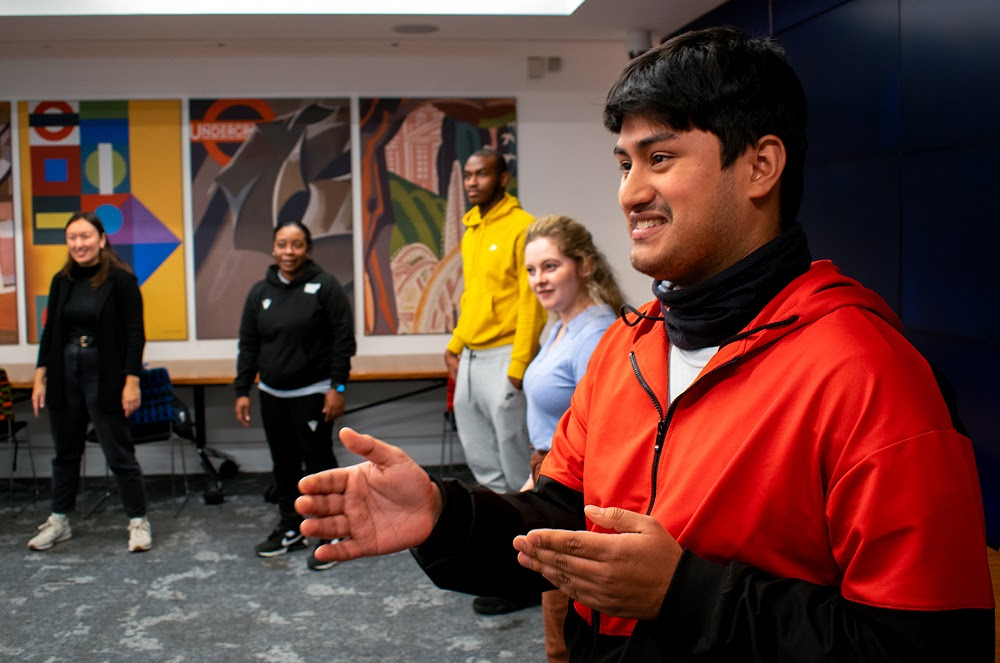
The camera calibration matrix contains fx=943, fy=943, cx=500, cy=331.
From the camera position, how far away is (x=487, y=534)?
1.26m

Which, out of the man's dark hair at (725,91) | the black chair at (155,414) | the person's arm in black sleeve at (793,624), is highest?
the man's dark hair at (725,91)

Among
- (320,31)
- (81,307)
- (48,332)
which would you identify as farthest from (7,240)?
(320,31)

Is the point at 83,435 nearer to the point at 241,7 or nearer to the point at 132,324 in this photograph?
the point at 132,324

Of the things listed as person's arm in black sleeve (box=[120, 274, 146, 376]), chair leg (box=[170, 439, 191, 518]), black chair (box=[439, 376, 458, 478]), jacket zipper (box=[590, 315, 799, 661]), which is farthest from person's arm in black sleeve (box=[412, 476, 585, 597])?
chair leg (box=[170, 439, 191, 518])

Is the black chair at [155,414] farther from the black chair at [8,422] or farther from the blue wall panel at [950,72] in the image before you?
the blue wall panel at [950,72]

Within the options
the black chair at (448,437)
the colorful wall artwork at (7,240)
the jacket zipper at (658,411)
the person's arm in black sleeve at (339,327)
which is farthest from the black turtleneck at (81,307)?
the jacket zipper at (658,411)

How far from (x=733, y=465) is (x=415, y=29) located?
4.84 meters

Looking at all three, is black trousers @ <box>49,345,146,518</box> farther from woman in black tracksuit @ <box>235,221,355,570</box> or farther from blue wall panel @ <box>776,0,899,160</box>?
blue wall panel @ <box>776,0,899,160</box>

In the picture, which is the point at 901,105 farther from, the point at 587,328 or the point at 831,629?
the point at 831,629

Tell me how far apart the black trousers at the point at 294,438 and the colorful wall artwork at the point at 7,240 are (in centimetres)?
248

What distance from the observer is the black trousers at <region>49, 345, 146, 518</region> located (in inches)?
173

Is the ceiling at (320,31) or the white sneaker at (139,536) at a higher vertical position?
the ceiling at (320,31)

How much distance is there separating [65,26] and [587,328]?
3883mm

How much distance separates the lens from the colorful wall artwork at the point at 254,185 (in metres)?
5.97
